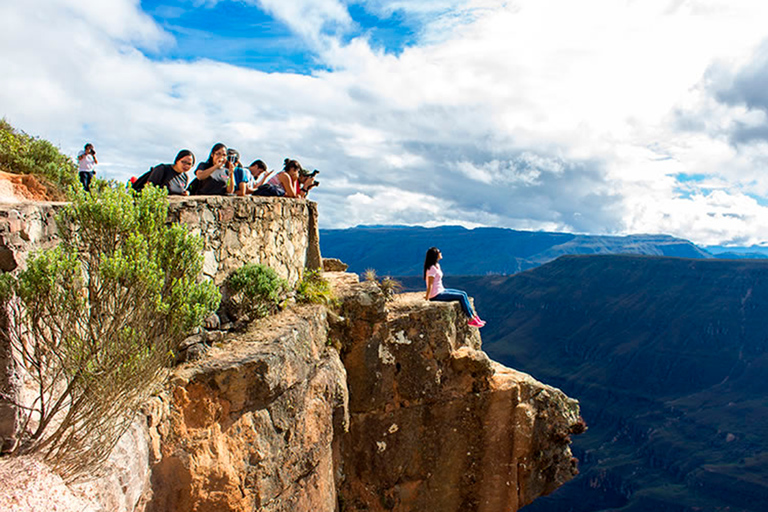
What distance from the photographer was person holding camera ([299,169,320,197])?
1155cm

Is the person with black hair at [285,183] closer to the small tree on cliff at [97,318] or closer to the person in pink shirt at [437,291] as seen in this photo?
the person in pink shirt at [437,291]

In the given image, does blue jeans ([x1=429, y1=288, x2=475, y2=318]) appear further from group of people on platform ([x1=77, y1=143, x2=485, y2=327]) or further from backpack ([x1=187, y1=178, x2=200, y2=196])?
backpack ([x1=187, y1=178, x2=200, y2=196])

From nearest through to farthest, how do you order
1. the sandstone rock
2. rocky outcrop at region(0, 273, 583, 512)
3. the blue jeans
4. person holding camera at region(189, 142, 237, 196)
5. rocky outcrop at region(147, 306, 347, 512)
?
the sandstone rock
rocky outcrop at region(147, 306, 347, 512)
rocky outcrop at region(0, 273, 583, 512)
person holding camera at region(189, 142, 237, 196)
the blue jeans

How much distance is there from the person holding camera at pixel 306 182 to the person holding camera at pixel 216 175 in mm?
1898

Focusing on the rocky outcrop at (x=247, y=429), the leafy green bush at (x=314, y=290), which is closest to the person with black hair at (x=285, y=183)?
the leafy green bush at (x=314, y=290)

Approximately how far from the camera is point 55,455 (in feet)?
15.6

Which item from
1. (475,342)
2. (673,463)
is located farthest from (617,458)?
(475,342)

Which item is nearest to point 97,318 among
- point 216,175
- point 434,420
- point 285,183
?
point 216,175

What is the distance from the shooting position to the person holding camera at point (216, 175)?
9.45m

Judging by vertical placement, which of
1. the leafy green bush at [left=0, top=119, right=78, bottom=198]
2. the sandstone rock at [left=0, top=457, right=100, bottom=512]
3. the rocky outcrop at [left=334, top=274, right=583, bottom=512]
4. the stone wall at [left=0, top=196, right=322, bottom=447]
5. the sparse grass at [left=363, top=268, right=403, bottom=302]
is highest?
the leafy green bush at [left=0, top=119, right=78, bottom=198]

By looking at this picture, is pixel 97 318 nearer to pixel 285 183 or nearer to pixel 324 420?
pixel 324 420

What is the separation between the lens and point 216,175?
9516 millimetres

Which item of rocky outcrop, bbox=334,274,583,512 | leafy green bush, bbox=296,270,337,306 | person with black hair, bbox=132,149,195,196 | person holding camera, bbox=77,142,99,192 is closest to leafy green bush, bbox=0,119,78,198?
person holding camera, bbox=77,142,99,192

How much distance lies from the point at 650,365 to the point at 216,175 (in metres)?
146
